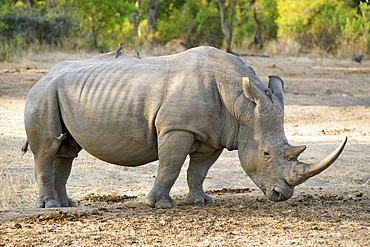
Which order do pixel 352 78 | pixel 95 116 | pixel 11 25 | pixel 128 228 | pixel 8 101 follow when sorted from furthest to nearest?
pixel 11 25
pixel 352 78
pixel 8 101
pixel 95 116
pixel 128 228

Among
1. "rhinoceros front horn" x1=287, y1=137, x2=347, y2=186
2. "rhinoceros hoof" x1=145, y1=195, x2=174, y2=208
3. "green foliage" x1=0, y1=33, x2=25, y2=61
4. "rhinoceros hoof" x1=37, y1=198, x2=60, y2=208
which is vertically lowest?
"green foliage" x1=0, y1=33, x2=25, y2=61

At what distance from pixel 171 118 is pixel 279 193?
1.23 metres

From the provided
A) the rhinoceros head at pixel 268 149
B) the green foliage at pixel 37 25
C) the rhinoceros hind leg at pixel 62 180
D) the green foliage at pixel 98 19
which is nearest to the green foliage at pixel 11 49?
the green foliage at pixel 37 25

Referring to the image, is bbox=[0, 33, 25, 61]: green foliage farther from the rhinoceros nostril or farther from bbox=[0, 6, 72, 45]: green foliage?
the rhinoceros nostril

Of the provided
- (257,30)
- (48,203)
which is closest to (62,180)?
(48,203)

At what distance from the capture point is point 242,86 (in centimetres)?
527

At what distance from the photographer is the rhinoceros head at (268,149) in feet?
17.1

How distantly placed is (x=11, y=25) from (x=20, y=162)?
15578 mm

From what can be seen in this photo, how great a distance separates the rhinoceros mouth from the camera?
523 centimetres

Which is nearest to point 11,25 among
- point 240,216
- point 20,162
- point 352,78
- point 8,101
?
point 8,101

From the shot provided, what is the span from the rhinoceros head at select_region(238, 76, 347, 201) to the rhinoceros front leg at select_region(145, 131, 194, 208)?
573 millimetres

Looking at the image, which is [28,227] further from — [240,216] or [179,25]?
[179,25]

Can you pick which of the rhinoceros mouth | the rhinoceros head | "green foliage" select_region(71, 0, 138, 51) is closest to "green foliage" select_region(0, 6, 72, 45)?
"green foliage" select_region(71, 0, 138, 51)

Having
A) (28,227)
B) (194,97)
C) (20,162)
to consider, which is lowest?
(20,162)
